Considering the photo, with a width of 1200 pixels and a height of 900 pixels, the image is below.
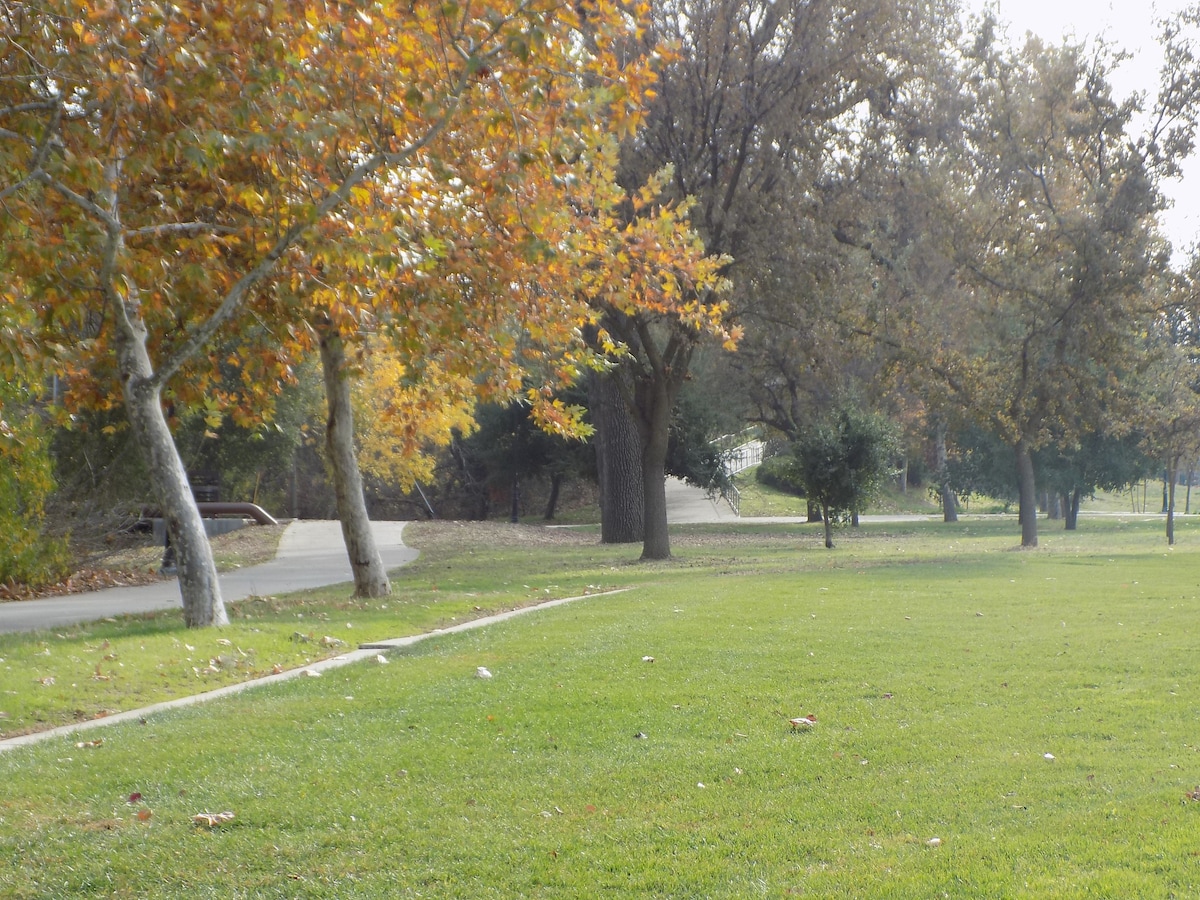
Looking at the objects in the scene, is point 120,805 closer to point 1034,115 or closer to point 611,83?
point 611,83

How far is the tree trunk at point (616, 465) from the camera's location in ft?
92.0

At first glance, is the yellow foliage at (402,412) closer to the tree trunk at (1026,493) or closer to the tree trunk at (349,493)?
the tree trunk at (349,493)

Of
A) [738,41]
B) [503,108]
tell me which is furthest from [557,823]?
[738,41]

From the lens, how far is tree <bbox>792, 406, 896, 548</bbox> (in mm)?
24766

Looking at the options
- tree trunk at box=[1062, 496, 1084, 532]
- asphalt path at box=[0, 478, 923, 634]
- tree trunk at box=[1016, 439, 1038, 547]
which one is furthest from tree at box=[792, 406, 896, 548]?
tree trunk at box=[1062, 496, 1084, 532]

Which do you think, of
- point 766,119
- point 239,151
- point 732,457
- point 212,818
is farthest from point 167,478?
point 732,457

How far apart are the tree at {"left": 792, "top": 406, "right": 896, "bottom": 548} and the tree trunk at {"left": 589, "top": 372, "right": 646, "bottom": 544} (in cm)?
458

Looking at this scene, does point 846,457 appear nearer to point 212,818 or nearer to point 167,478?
point 167,478

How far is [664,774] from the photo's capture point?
560cm

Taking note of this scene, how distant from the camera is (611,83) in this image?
1119 cm

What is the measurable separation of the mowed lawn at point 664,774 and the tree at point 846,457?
45.7 feet

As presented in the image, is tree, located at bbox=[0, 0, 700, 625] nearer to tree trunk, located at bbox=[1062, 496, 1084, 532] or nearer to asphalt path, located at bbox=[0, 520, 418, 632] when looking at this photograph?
asphalt path, located at bbox=[0, 520, 418, 632]

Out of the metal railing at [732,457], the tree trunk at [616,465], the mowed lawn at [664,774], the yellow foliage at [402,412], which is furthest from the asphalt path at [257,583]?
the metal railing at [732,457]

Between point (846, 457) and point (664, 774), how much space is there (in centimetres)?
2002
